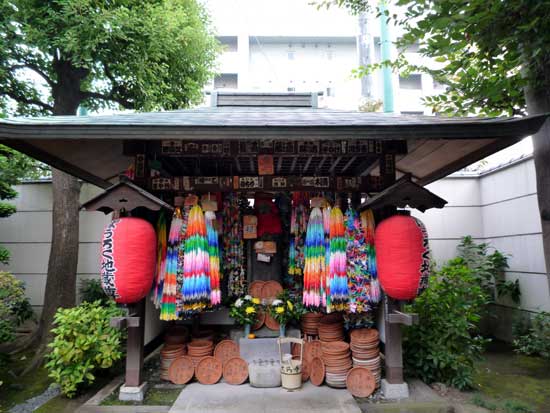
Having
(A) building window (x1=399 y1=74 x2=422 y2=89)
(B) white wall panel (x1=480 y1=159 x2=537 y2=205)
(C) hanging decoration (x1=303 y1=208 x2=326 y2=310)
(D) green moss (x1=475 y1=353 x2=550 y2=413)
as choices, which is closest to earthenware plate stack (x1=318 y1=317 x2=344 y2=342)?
(C) hanging decoration (x1=303 y1=208 x2=326 y2=310)

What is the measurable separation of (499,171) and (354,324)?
5.82 meters

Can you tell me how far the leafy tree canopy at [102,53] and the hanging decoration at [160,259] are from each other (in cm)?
371

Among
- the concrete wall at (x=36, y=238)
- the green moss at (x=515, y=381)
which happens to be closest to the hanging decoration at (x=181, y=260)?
the concrete wall at (x=36, y=238)

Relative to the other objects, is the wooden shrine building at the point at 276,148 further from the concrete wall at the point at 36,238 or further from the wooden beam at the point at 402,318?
the concrete wall at the point at 36,238

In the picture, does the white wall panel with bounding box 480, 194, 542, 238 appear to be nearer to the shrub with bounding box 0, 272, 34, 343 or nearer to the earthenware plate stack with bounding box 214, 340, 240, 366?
the earthenware plate stack with bounding box 214, 340, 240, 366

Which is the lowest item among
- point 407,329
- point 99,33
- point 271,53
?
point 407,329

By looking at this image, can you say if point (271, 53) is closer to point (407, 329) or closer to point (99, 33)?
point (99, 33)

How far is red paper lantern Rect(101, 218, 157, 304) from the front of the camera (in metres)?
4.31

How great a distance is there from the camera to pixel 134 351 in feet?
15.9

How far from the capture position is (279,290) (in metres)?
6.24

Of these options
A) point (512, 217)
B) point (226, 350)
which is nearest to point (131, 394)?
point (226, 350)

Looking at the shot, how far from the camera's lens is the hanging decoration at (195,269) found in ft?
16.4

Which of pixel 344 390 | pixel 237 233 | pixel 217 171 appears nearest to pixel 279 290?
pixel 237 233

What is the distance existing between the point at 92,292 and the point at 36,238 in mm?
2137
